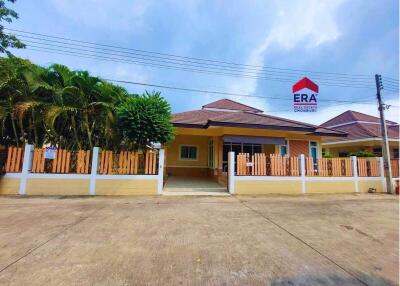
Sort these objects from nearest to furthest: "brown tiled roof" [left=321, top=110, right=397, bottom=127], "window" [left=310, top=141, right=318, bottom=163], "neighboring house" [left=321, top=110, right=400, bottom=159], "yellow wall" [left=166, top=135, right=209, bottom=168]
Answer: "window" [left=310, top=141, right=318, bottom=163], "yellow wall" [left=166, top=135, right=209, bottom=168], "neighboring house" [left=321, top=110, right=400, bottom=159], "brown tiled roof" [left=321, top=110, right=397, bottom=127]

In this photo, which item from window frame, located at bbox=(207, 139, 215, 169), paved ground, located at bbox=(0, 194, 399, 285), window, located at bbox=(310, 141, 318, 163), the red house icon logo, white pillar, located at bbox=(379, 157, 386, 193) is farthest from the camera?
window frame, located at bbox=(207, 139, 215, 169)

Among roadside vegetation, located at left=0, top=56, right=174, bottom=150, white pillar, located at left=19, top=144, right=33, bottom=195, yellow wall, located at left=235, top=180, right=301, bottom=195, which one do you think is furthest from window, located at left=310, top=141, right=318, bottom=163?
white pillar, located at left=19, top=144, right=33, bottom=195

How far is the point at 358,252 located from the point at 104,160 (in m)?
7.93

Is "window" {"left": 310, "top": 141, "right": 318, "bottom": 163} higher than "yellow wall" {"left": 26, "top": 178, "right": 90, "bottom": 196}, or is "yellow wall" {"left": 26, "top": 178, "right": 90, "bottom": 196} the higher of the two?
"window" {"left": 310, "top": 141, "right": 318, "bottom": 163}

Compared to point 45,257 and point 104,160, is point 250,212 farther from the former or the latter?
point 104,160

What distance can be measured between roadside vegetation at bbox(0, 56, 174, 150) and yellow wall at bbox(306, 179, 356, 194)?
654 centimetres

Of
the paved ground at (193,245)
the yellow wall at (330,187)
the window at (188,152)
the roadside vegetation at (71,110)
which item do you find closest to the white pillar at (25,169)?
the roadside vegetation at (71,110)

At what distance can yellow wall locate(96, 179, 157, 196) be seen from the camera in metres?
8.23

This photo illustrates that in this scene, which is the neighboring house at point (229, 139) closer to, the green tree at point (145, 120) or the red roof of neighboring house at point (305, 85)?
the red roof of neighboring house at point (305, 85)

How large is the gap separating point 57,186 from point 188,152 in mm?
9189

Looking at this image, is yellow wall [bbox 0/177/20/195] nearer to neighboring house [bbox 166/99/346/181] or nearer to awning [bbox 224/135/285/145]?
neighboring house [bbox 166/99/346/181]

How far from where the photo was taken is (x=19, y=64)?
8.03 metres

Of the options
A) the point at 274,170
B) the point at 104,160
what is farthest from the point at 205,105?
the point at 104,160

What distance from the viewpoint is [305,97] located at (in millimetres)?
12211
